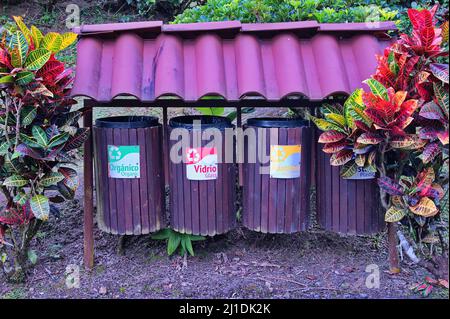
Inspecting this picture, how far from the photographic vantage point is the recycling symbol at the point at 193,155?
11.7 feet

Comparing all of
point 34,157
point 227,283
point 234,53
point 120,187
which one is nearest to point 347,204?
point 227,283

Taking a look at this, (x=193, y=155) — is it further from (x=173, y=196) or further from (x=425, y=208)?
(x=425, y=208)

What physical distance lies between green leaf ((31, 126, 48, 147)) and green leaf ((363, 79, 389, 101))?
232cm

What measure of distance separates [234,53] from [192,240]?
1627 mm

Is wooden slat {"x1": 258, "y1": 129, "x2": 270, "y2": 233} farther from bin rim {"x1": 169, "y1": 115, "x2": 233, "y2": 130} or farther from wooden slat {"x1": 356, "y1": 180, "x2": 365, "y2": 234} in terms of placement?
wooden slat {"x1": 356, "y1": 180, "x2": 365, "y2": 234}

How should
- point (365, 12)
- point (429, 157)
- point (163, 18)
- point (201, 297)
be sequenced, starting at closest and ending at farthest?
point (429, 157)
point (201, 297)
point (365, 12)
point (163, 18)

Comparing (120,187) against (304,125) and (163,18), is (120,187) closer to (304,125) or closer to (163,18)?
(304,125)

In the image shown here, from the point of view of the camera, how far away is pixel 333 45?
3.58m

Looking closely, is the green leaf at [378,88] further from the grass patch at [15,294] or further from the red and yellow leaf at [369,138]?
the grass patch at [15,294]

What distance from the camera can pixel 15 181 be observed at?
3.35m

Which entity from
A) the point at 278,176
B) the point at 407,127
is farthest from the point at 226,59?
the point at 407,127

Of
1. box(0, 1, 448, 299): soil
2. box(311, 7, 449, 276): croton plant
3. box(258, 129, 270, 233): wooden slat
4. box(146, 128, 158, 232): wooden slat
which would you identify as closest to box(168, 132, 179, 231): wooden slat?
box(146, 128, 158, 232): wooden slat

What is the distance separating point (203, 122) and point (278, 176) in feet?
2.75

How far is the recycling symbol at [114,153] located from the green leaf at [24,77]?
0.76m
